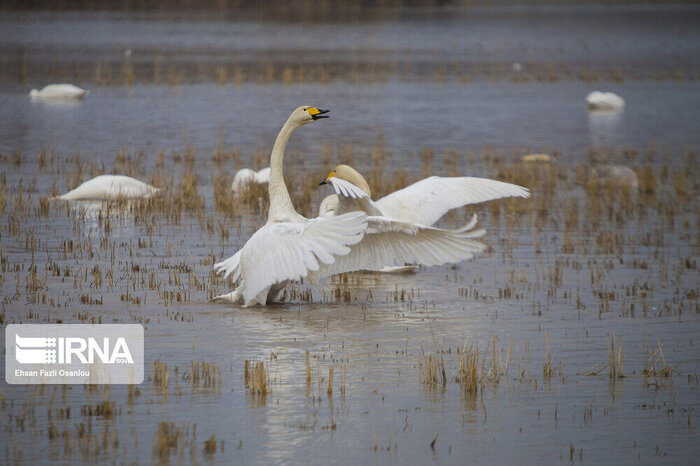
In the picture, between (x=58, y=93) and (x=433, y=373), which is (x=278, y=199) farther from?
(x=58, y=93)

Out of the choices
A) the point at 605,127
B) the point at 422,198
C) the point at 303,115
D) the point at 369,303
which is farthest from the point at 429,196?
the point at 605,127

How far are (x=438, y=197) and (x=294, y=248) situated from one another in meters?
2.91

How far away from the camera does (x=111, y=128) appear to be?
25297 millimetres

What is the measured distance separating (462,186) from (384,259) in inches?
89.3

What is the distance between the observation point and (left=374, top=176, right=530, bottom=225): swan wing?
10.9m

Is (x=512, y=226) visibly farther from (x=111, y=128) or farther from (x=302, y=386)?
(x=111, y=128)

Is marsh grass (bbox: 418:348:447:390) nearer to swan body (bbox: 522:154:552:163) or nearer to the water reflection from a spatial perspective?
swan body (bbox: 522:154:552:163)

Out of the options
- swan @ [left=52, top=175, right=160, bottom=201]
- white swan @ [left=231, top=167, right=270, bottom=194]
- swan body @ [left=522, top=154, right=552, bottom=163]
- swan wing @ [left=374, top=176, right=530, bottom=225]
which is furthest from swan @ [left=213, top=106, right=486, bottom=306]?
swan body @ [left=522, top=154, right=552, bottom=163]

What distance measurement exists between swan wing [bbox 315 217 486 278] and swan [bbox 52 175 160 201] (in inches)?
222

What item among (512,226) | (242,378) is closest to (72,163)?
(512,226)

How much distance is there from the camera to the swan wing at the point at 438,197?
10875mm

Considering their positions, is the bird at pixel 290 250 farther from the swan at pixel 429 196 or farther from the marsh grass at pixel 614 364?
the marsh grass at pixel 614 364

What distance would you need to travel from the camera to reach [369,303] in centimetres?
970

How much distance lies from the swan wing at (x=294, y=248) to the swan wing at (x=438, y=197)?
2232 millimetres
